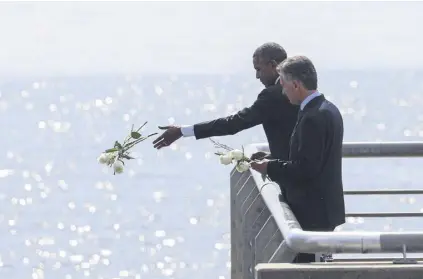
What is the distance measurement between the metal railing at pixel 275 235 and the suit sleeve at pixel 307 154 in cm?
12

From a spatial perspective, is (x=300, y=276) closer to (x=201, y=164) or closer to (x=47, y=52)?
(x=201, y=164)

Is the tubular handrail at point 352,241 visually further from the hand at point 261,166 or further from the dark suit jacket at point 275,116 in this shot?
the dark suit jacket at point 275,116

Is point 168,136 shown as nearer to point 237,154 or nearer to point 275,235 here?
point 237,154

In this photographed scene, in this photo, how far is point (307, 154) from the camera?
6090 mm

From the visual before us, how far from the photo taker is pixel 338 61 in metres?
184

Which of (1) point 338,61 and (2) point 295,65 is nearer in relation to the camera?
(2) point 295,65

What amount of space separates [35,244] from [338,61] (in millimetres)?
140449

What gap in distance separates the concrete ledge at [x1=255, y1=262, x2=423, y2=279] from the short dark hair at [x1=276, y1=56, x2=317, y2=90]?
115 centimetres

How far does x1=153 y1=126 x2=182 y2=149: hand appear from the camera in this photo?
7.56m

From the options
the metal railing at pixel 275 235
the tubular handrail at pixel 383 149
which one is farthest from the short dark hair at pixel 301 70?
the tubular handrail at pixel 383 149

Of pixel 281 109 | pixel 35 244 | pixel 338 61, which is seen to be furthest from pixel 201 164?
pixel 338 61

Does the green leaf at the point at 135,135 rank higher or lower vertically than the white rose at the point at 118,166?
higher

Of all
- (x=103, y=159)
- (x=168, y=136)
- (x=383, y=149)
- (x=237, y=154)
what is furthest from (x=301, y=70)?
(x=383, y=149)

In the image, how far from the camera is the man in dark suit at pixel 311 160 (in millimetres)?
6117
